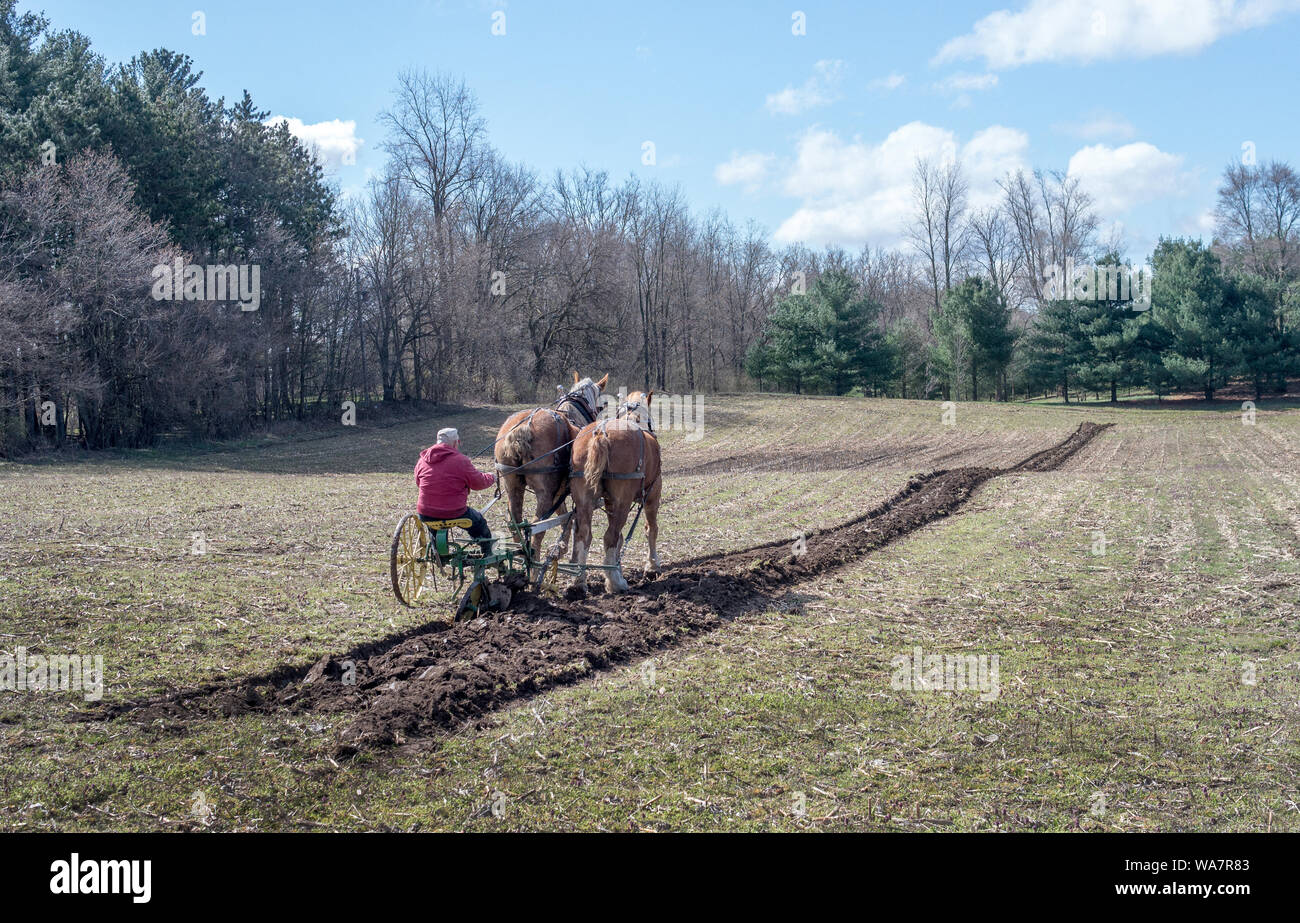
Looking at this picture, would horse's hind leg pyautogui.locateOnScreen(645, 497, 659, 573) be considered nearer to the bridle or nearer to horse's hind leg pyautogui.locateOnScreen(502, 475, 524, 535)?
the bridle

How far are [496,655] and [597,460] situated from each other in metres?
2.71

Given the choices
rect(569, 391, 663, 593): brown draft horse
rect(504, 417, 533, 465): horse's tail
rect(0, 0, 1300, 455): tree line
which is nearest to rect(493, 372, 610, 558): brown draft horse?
rect(504, 417, 533, 465): horse's tail

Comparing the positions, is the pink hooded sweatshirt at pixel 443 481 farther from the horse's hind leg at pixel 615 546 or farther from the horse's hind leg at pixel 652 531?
the horse's hind leg at pixel 652 531

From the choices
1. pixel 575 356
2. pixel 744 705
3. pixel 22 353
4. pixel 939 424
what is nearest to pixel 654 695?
pixel 744 705

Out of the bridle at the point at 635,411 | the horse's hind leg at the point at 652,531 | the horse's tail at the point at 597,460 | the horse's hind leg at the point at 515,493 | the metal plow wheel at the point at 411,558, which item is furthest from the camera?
the bridle at the point at 635,411

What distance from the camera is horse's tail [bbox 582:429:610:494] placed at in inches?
359

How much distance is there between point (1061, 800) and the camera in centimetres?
458

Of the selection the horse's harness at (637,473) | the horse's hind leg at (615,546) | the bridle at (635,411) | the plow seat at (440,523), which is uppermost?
the bridle at (635,411)

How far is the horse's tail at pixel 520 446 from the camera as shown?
31.1ft

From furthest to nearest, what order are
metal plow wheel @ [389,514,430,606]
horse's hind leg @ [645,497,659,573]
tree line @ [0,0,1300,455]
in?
tree line @ [0,0,1300,455] → horse's hind leg @ [645,497,659,573] → metal plow wheel @ [389,514,430,606]

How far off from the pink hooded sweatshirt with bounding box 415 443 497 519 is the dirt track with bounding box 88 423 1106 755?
3.42 feet

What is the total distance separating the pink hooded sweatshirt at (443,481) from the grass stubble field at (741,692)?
1.01m

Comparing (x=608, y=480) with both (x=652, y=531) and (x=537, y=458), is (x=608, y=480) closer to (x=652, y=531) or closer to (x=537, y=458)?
(x=537, y=458)

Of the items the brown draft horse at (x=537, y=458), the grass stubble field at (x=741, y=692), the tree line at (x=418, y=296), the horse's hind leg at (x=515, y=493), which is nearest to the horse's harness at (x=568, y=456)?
the brown draft horse at (x=537, y=458)
